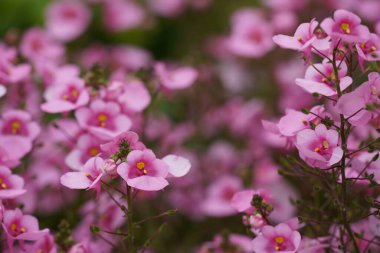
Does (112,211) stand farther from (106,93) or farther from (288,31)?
(288,31)

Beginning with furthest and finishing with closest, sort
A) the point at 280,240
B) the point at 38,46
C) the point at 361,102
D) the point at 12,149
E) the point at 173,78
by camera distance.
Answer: the point at 38,46
the point at 173,78
the point at 12,149
the point at 280,240
the point at 361,102

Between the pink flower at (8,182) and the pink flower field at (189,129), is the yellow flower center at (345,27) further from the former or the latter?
the pink flower at (8,182)


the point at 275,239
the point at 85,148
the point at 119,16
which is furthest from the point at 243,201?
the point at 119,16

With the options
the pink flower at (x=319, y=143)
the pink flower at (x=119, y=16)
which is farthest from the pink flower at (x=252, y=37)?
the pink flower at (x=319, y=143)

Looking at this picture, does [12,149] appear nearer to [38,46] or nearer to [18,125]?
[18,125]

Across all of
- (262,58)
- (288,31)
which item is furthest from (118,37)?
(288,31)

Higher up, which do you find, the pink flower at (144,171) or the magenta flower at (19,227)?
the pink flower at (144,171)
